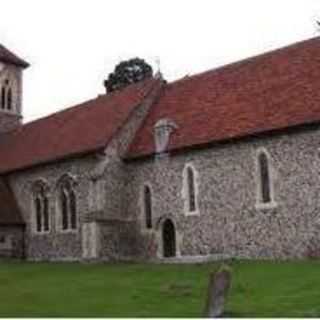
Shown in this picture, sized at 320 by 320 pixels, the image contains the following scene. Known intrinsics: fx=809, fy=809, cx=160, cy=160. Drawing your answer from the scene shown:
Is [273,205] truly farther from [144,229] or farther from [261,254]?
[144,229]

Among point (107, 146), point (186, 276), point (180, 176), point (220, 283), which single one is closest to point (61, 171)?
point (107, 146)

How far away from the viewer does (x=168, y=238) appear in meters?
32.9

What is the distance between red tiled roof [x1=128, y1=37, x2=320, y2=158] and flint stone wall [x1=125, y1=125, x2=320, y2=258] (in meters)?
0.61

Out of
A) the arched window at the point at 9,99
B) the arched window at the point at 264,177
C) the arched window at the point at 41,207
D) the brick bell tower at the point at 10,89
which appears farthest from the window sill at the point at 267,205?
the arched window at the point at 9,99

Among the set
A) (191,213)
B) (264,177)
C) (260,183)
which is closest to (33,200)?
(191,213)

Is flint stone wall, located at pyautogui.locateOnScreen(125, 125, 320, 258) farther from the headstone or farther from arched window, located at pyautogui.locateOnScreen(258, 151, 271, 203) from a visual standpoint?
the headstone

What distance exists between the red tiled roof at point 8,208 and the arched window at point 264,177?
1493 centimetres

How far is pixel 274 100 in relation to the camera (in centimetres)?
3023

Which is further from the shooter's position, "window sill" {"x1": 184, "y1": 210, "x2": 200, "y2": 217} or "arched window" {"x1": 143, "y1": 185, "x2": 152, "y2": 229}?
"arched window" {"x1": 143, "y1": 185, "x2": 152, "y2": 229}

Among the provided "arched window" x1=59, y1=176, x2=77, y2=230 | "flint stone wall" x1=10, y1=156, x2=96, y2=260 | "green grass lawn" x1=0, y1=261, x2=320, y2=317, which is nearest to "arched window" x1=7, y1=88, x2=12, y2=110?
"flint stone wall" x1=10, y1=156, x2=96, y2=260

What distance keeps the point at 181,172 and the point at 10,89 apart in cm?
2094

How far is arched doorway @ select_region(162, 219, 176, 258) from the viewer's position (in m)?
32.5

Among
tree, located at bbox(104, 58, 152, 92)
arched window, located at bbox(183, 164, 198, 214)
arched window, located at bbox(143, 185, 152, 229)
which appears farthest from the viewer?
tree, located at bbox(104, 58, 152, 92)

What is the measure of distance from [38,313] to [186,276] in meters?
7.90
